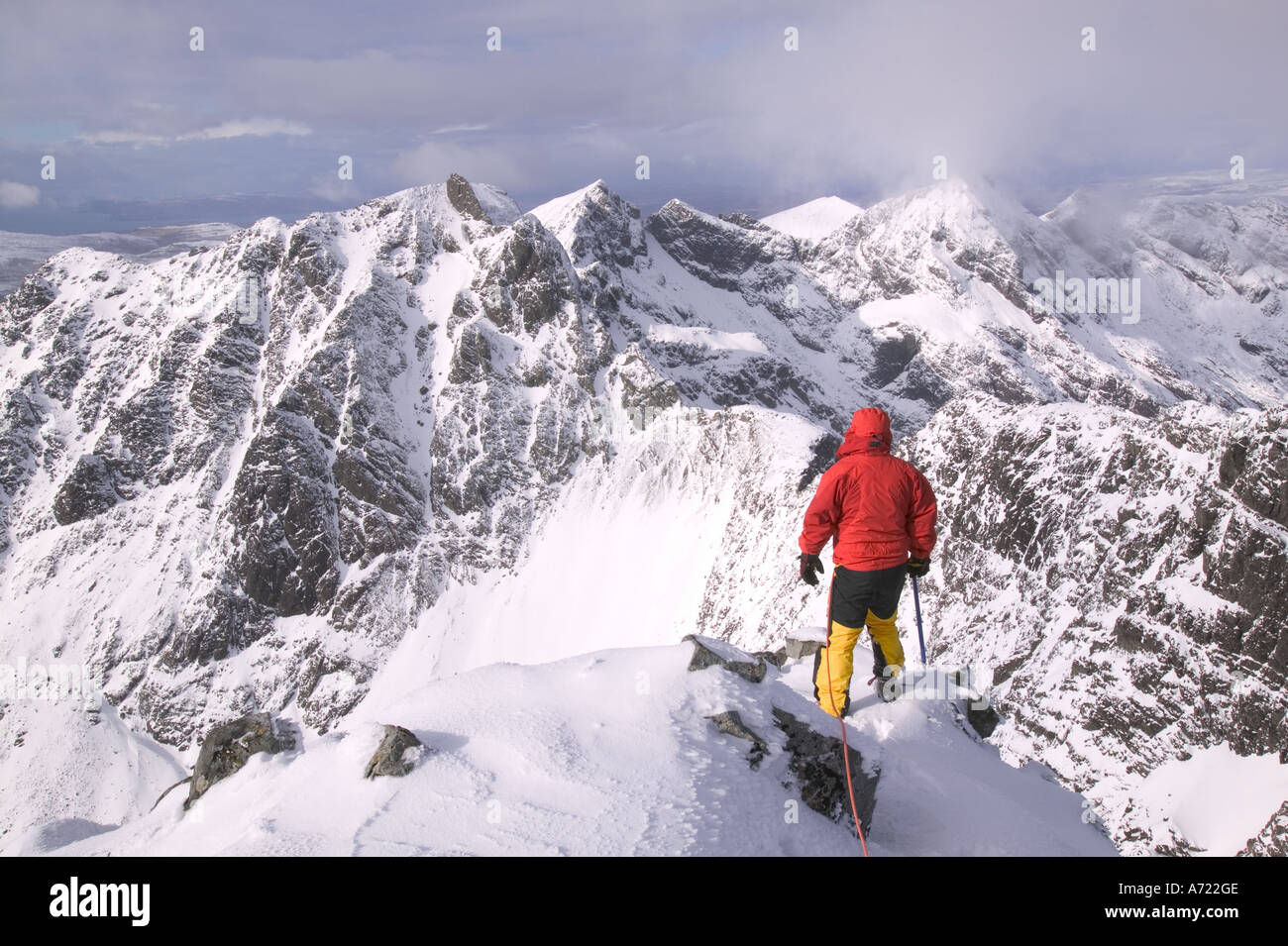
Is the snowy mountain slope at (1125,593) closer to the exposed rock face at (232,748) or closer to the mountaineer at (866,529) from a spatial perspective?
the mountaineer at (866,529)

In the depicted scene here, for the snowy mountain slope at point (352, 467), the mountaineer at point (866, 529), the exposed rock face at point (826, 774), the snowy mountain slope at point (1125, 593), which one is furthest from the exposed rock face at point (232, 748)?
the snowy mountain slope at point (352, 467)

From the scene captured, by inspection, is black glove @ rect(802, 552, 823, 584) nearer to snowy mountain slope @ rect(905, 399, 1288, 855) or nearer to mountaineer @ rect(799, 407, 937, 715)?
mountaineer @ rect(799, 407, 937, 715)

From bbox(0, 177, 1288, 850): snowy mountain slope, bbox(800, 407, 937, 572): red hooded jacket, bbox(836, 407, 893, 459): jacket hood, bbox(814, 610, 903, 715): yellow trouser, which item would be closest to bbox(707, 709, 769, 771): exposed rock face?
bbox(814, 610, 903, 715): yellow trouser

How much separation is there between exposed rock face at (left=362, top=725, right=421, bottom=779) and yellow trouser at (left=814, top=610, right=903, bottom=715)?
647 cm

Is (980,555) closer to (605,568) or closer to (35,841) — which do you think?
(35,841)

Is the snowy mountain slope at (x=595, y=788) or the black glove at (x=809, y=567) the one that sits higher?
the black glove at (x=809, y=567)

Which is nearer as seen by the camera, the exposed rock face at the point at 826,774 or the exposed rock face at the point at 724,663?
the exposed rock face at the point at 826,774

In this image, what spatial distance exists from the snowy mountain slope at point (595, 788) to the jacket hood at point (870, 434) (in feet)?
13.3

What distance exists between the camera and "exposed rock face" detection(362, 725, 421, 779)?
9273 millimetres

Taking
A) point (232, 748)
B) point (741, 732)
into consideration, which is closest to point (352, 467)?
point (232, 748)

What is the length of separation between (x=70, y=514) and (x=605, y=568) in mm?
129225

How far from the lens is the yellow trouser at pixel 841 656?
11930mm
